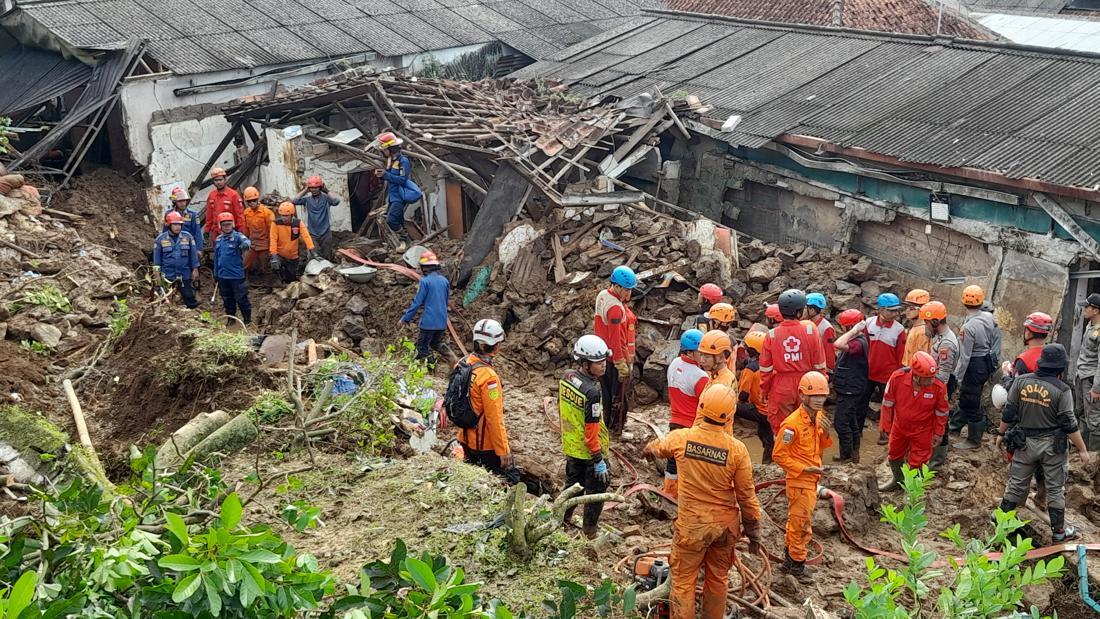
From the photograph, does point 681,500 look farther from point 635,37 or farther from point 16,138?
point 635,37

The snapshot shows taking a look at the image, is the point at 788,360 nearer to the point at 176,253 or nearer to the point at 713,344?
the point at 713,344

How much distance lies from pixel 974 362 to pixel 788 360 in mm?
Answer: 2154

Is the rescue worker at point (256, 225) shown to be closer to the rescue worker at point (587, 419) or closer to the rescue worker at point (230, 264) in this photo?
the rescue worker at point (230, 264)

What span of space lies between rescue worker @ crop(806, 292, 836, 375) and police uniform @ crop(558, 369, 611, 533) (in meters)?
2.85

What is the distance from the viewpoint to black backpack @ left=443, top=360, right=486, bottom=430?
718cm

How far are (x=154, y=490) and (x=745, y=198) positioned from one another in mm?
10578

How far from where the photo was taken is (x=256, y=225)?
1332cm

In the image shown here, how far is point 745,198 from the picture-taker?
13883mm

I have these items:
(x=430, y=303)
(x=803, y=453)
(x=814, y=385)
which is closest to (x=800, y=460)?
(x=803, y=453)

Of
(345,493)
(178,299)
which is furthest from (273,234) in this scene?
(345,493)

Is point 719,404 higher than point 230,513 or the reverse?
the reverse

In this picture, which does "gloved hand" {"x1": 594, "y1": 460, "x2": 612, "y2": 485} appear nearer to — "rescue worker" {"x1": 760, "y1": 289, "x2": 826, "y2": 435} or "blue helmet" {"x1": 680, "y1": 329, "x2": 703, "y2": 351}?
"blue helmet" {"x1": 680, "y1": 329, "x2": 703, "y2": 351}

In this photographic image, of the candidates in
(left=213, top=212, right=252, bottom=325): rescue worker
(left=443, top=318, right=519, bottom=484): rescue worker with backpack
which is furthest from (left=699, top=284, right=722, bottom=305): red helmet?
(left=213, top=212, right=252, bottom=325): rescue worker

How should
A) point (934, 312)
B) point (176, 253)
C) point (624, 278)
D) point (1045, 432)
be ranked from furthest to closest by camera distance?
point (176, 253) → point (624, 278) → point (934, 312) → point (1045, 432)
